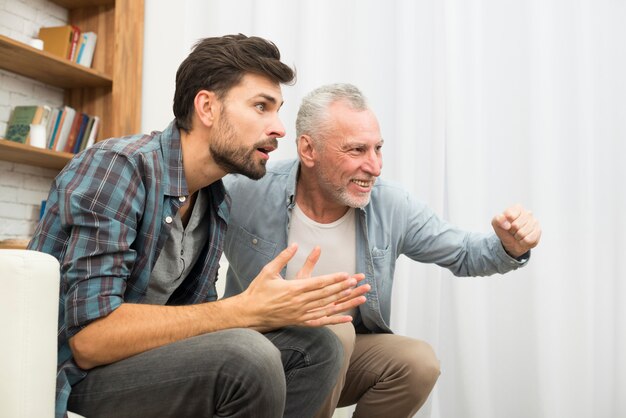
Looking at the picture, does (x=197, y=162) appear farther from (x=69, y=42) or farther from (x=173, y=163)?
(x=69, y=42)

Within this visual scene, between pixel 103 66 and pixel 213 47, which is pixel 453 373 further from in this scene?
pixel 103 66

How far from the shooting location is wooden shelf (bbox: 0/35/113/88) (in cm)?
295

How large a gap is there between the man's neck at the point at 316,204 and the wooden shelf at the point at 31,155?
59.6 inches

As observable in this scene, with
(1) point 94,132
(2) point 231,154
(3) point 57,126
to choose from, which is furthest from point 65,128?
(2) point 231,154

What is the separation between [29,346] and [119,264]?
0.25m

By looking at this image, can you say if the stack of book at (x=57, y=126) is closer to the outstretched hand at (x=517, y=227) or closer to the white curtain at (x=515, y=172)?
the white curtain at (x=515, y=172)

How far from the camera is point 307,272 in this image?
1471 millimetres

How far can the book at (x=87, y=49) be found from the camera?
337 cm

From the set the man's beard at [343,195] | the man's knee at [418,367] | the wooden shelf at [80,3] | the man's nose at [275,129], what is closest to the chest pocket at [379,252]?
the man's beard at [343,195]

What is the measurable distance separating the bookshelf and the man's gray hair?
5.12 feet

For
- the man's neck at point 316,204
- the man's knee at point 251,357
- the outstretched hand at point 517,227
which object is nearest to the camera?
the man's knee at point 251,357

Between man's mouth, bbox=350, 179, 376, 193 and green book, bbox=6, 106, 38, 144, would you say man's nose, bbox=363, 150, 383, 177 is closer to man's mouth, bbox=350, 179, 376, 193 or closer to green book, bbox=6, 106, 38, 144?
man's mouth, bbox=350, 179, 376, 193

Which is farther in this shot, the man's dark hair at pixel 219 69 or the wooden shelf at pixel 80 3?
the wooden shelf at pixel 80 3

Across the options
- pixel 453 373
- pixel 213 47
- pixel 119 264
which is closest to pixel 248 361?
pixel 119 264
